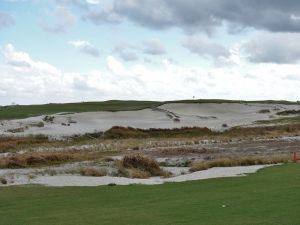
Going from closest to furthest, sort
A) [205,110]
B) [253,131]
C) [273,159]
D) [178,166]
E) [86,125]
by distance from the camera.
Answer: [273,159] → [178,166] → [253,131] → [86,125] → [205,110]

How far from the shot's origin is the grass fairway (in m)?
17.4

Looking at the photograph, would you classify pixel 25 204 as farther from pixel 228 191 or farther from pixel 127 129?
pixel 127 129

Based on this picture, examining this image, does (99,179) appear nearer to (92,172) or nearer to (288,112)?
(92,172)

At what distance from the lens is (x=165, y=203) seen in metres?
21.4

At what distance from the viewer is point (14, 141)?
76062mm

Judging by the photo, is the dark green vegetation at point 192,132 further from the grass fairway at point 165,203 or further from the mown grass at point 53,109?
the grass fairway at point 165,203

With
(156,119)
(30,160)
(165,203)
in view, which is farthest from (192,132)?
(165,203)

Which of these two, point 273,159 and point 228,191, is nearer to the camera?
point 228,191

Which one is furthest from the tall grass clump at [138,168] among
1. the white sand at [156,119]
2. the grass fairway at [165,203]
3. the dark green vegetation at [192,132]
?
the white sand at [156,119]

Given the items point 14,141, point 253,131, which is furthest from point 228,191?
point 253,131

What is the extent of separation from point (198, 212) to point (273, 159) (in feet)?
85.0

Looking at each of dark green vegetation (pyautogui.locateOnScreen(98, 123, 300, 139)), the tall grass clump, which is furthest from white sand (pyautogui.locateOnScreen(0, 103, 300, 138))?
the tall grass clump

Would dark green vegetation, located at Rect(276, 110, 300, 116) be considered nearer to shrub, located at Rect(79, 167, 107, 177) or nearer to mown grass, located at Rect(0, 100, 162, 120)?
mown grass, located at Rect(0, 100, 162, 120)

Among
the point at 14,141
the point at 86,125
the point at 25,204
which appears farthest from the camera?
the point at 86,125
